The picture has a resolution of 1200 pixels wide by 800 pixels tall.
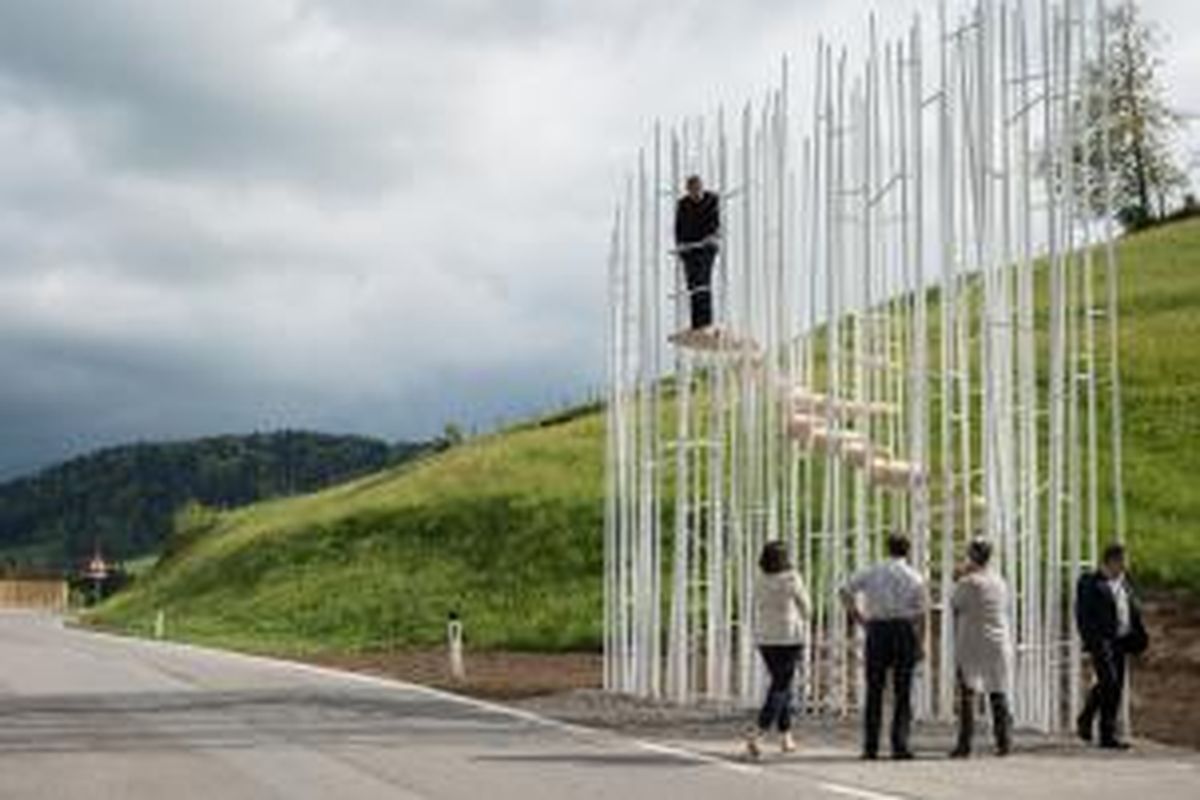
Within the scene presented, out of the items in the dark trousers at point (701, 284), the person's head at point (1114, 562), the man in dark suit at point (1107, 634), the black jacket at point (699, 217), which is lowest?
the man in dark suit at point (1107, 634)

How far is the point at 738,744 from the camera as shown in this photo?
19844mm

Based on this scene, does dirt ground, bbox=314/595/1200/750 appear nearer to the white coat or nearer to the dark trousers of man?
the white coat

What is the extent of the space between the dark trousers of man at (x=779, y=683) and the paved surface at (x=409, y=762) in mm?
479

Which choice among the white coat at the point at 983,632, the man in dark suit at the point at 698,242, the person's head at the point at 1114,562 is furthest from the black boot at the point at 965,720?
the man in dark suit at the point at 698,242

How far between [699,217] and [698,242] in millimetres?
304

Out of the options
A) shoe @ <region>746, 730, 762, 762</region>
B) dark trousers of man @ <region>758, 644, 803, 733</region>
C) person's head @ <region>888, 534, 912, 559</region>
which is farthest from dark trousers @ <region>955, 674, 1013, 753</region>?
shoe @ <region>746, 730, 762, 762</region>

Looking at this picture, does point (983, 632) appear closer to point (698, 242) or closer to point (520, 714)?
point (520, 714)

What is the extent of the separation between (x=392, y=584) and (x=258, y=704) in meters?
25.6

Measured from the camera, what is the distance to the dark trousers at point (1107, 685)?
19.2 m

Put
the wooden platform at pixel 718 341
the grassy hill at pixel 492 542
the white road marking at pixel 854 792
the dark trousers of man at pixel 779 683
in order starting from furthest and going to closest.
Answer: the grassy hill at pixel 492 542
the wooden platform at pixel 718 341
the dark trousers of man at pixel 779 683
the white road marking at pixel 854 792

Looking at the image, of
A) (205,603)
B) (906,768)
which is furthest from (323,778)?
(205,603)

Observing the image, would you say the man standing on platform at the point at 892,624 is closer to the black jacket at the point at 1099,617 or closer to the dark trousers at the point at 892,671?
the dark trousers at the point at 892,671

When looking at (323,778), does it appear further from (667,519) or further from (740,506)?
(667,519)

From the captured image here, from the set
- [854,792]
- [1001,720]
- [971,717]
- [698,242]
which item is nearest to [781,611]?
[971,717]
